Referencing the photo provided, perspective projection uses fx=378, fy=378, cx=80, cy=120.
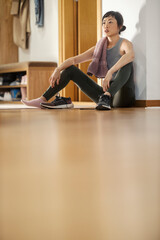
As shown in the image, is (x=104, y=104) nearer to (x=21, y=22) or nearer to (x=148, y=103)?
(x=148, y=103)

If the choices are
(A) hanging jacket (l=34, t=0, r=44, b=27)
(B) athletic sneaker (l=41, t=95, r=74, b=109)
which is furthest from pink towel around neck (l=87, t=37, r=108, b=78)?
(A) hanging jacket (l=34, t=0, r=44, b=27)

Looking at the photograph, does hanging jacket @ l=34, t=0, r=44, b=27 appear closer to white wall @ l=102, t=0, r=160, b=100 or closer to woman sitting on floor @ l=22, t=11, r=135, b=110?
white wall @ l=102, t=0, r=160, b=100

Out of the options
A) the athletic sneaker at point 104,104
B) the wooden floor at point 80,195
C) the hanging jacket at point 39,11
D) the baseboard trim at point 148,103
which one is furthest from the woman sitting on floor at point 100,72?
the hanging jacket at point 39,11

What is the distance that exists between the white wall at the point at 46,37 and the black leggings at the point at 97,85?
2369 mm

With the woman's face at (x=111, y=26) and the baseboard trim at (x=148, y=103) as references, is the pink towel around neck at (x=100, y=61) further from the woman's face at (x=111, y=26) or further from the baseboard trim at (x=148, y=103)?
the baseboard trim at (x=148, y=103)

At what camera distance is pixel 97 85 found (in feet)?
9.52

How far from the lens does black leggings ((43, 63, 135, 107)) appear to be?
274 cm

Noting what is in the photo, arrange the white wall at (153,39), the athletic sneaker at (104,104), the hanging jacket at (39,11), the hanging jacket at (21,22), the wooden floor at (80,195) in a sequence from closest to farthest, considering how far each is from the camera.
Answer: the wooden floor at (80,195) → the athletic sneaker at (104,104) → the white wall at (153,39) → the hanging jacket at (39,11) → the hanging jacket at (21,22)

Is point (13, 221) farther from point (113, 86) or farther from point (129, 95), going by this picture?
point (129, 95)

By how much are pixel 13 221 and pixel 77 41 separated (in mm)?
4753

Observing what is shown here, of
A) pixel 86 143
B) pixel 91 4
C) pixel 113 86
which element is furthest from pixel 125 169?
pixel 91 4

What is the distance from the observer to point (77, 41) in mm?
4926

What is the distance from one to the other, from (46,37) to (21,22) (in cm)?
81

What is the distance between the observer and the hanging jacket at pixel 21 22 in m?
5.86
